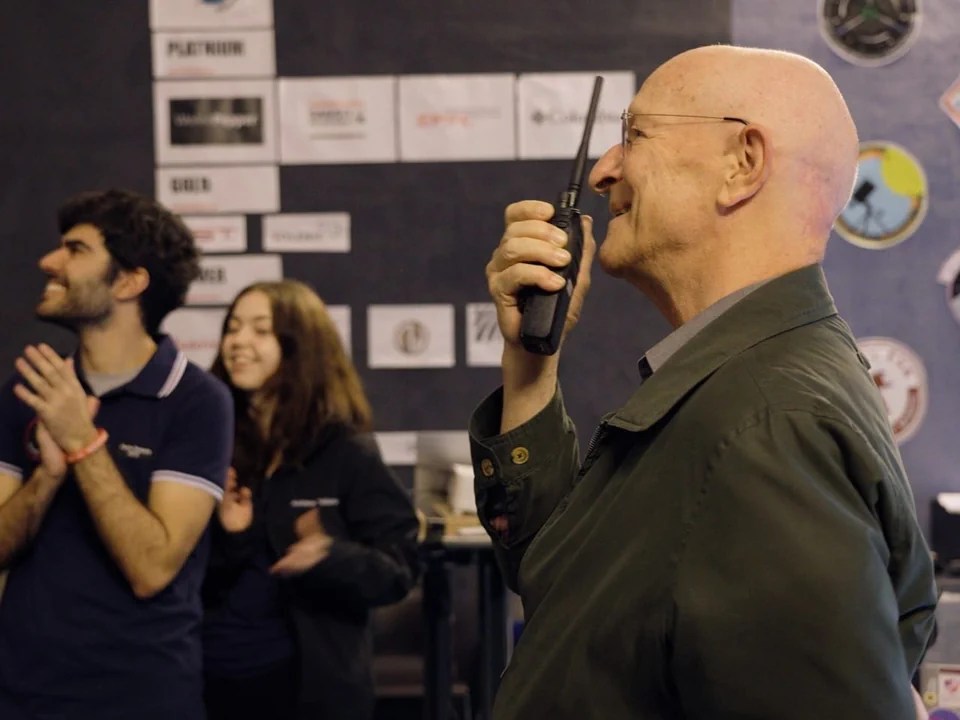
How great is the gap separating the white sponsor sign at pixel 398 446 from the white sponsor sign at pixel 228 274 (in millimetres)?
625

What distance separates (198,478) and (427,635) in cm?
125

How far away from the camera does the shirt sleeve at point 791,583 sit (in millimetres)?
900

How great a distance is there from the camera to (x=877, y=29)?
364 cm

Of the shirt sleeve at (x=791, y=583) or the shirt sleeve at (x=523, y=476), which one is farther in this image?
the shirt sleeve at (x=523, y=476)

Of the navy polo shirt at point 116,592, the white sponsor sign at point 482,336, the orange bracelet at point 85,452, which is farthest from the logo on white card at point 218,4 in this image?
the orange bracelet at point 85,452

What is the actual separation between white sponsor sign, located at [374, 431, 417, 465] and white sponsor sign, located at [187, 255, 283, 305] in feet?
2.05

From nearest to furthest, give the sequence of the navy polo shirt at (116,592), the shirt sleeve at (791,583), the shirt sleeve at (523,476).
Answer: the shirt sleeve at (791,583) < the shirt sleeve at (523,476) < the navy polo shirt at (116,592)

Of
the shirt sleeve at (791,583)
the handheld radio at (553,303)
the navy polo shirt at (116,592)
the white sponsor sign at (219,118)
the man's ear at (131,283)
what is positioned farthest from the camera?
the white sponsor sign at (219,118)

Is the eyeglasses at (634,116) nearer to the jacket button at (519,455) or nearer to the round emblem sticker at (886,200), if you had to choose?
the jacket button at (519,455)

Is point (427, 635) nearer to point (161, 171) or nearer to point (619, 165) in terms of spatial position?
point (161, 171)

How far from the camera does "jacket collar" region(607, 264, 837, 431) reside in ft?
3.51

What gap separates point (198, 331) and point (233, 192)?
465mm

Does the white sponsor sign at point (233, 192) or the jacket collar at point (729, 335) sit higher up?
the white sponsor sign at point (233, 192)

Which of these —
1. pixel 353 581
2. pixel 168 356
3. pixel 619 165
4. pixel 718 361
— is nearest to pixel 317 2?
pixel 168 356
